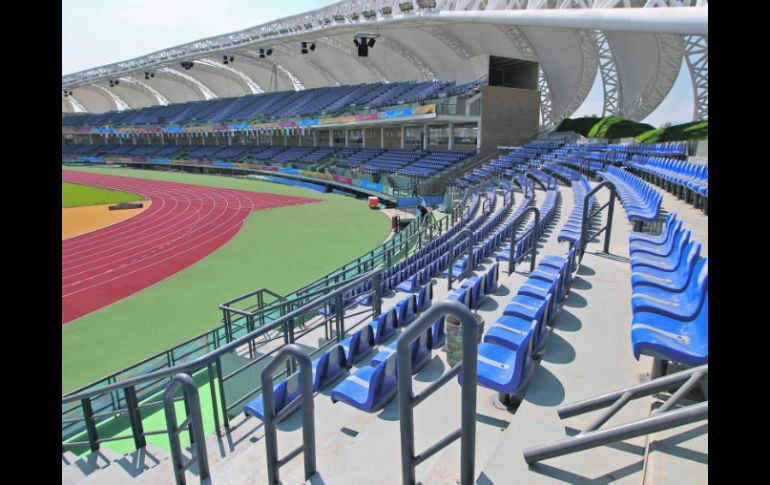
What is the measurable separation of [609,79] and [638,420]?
44020 mm

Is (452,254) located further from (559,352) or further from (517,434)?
(517,434)

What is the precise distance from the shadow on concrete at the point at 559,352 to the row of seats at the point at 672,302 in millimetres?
732

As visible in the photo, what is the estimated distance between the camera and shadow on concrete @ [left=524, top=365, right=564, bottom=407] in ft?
11.2

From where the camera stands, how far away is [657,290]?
13.5 feet

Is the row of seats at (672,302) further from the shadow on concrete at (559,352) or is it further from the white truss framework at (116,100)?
the white truss framework at (116,100)

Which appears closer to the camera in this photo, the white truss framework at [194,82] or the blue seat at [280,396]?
the blue seat at [280,396]

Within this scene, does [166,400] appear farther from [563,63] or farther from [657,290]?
[563,63]

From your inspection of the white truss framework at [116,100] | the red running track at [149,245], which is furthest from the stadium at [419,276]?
the white truss framework at [116,100]

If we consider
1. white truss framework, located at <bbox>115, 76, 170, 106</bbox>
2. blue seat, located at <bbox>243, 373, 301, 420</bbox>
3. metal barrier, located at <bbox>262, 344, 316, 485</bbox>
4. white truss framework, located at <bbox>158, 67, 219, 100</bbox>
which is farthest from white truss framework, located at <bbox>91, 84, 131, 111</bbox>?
metal barrier, located at <bbox>262, 344, 316, 485</bbox>

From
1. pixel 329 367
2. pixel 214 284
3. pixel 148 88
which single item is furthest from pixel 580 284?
pixel 148 88

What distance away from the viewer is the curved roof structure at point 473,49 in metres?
21.9

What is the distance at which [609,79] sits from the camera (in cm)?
3900

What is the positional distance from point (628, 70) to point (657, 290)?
3812cm
